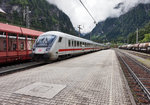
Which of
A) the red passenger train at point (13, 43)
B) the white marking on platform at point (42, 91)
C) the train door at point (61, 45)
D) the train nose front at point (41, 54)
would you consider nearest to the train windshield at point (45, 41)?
the train nose front at point (41, 54)

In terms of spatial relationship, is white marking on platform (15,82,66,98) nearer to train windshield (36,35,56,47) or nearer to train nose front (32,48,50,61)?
train nose front (32,48,50,61)

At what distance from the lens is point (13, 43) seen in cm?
1062

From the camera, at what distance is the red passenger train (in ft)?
31.3

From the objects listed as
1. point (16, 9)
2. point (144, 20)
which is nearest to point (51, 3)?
point (16, 9)

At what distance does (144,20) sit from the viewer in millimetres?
194625

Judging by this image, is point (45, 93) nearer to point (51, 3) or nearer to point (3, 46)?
point (3, 46)

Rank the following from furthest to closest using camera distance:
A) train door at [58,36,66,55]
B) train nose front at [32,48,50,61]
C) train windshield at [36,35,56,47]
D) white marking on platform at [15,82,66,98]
Answer: train door at [58,36,66,55], train windshield at [36,35,56,47], train nose front at [32,48,50,61], white marking on platform at [15,82,66,98]

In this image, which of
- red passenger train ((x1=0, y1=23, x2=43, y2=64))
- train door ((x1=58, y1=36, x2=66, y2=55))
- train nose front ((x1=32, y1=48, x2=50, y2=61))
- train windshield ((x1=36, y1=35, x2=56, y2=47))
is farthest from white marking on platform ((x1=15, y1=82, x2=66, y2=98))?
train door ((x1=58, y1=36, x2=66, y2=55))

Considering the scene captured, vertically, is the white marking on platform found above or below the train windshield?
below

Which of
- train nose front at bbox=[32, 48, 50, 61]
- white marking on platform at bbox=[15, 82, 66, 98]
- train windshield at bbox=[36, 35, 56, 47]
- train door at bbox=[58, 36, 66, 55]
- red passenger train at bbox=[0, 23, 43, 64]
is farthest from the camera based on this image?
train door at bbox=[58, 36, 66, 55]

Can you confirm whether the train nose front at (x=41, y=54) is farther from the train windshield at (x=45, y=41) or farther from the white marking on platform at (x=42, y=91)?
the white marking on platform at (x=42, y=91)

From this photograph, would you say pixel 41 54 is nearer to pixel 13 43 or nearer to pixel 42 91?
pixel 13 43

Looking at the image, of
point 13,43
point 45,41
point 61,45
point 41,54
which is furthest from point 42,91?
point 61,45

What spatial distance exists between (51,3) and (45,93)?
646 ft
